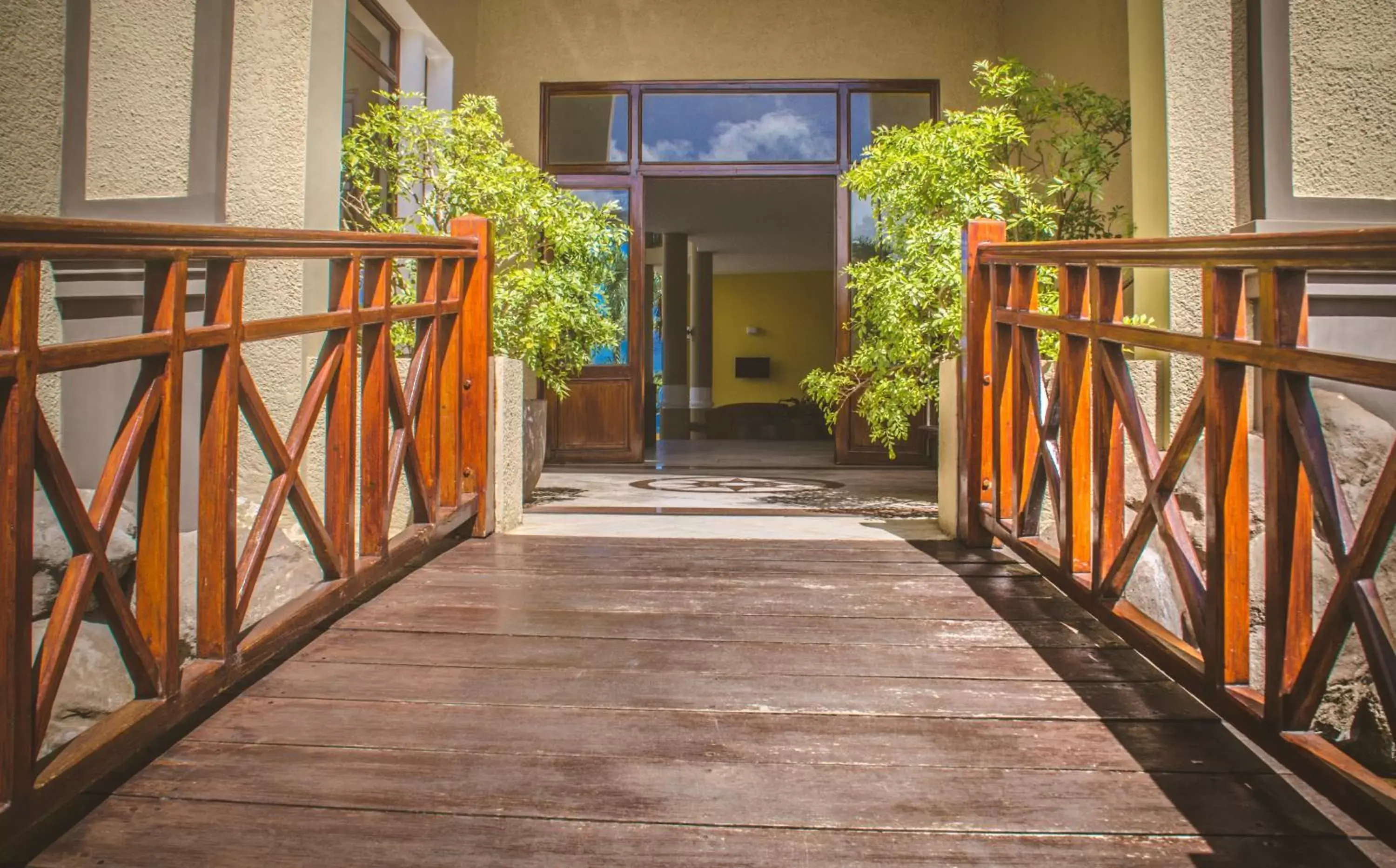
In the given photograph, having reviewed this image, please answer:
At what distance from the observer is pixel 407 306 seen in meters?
3.01

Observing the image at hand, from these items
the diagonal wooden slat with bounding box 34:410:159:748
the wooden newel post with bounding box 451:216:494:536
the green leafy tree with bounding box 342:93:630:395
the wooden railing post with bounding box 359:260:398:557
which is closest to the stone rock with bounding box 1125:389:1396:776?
→ the wooden newel post with bounding box 451:216:494:536

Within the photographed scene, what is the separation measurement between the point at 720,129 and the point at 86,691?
5.84 meters

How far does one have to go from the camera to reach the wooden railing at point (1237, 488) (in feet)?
4.79

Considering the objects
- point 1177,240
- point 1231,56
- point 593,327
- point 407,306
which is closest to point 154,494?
point 407,306

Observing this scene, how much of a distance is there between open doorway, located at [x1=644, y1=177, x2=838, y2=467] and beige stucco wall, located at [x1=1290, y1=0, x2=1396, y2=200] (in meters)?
3.90

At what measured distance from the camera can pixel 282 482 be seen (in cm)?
221

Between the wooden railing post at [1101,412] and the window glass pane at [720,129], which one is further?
the window glass pane at [720,129]

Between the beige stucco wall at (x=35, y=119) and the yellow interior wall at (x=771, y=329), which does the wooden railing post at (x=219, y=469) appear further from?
the yellow interior wall at (x=771, y=329)

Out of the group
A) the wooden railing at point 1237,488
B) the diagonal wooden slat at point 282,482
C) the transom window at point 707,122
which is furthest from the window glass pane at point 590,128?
the diagonal wooden slat at point 282,482

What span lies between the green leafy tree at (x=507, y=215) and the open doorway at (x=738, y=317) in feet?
9.14

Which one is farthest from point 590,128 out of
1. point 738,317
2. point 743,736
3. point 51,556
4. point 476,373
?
point 738,317

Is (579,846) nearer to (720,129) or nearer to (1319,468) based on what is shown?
(1319,468)

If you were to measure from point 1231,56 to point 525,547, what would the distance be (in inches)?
136

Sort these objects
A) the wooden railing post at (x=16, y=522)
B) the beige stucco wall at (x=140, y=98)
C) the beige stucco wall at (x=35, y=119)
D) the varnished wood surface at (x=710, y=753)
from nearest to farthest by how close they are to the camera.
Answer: the wooden railing post at (x=16, y=522)
the varnished wood surface at (x=710, y=753)
the beige stucco wall at (x=35, y=119)
the beige stucco wall at (x=140, y=98)
